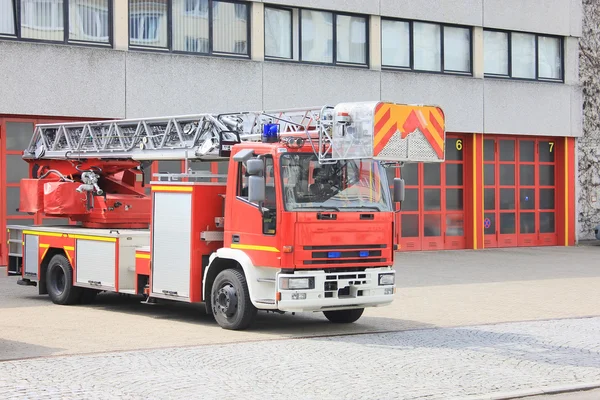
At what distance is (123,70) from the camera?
22938mm

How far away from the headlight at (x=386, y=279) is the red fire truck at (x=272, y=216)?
0.02m

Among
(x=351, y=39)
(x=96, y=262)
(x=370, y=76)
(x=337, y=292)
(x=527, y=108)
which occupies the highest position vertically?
(x=351, y=39)

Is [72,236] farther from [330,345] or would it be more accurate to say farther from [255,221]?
[330,345]

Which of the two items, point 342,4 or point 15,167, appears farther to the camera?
point 342,4

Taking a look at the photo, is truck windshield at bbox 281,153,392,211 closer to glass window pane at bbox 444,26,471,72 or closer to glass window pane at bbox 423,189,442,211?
glass window pane at bbox 423,189,442,211

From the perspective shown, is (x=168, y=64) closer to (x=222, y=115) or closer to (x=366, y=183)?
(x=222, y=115)

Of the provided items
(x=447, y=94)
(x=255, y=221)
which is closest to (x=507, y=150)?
(x=447, y=94)

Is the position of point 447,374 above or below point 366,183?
below

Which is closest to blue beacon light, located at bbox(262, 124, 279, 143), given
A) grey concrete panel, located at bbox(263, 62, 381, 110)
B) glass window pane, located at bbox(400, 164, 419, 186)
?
grey concrete panel, located at bbox(263, 62, 381, 110)

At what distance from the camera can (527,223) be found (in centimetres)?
3091

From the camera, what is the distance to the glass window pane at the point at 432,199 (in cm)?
2852

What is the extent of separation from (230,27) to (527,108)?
32.7 ft

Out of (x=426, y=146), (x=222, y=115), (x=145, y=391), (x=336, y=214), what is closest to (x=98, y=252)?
(x=222, y=115)

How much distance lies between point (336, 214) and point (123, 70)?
1125 cm
